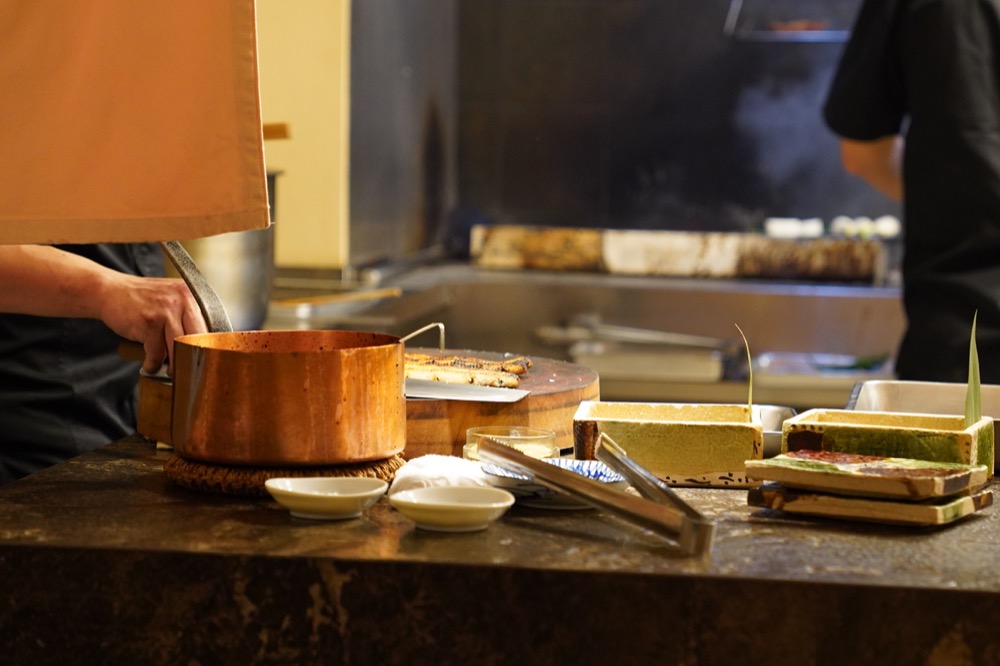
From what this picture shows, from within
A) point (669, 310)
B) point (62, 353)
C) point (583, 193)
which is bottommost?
point (669, 310)

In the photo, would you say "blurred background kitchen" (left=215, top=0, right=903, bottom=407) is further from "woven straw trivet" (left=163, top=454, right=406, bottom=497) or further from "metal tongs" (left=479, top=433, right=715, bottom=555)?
"metal tongs" (left=479, top=433, right=715, bottom=555)

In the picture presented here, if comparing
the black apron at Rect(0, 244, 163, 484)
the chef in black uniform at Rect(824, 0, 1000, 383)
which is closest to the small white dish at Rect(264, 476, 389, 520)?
the black apron at Rect(0, 244, 163, 484)

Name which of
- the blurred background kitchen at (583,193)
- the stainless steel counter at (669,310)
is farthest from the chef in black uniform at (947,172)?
the stainless steel counter at (669,310)

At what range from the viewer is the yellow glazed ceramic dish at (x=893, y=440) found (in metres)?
1.16

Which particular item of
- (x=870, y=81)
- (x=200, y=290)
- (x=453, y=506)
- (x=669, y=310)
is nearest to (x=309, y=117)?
(x=669, y=310)

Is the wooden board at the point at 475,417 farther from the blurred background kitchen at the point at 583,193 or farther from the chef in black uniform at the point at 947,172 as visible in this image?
the chef in black uniform at the point at 947,172

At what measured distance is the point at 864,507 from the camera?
1.05 metres

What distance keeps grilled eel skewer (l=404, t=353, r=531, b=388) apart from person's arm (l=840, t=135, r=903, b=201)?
4.85 feet

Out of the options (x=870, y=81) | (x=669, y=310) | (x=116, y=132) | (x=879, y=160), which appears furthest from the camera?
(x=669, y=310)

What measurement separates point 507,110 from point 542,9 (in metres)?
0.38

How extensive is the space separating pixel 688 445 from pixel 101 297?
75 cm

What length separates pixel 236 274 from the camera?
1750 mm

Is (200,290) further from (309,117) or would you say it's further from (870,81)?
(309,117)

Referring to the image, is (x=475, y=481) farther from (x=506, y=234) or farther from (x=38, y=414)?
(x=506, y=234)
